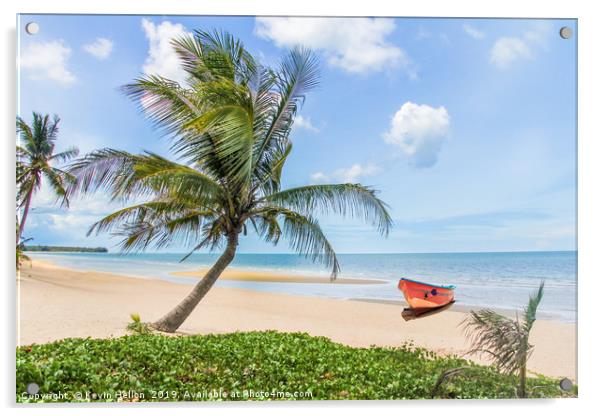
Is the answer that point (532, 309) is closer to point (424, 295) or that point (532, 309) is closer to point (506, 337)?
point (506, 337)

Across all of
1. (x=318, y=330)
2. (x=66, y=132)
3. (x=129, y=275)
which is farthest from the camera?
(x=129, y=275)

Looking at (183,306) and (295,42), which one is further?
(183,306)

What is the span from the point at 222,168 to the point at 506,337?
8.42 feet

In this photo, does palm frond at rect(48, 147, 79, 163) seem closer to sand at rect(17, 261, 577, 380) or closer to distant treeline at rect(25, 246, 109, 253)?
distant treeline at rect(25, 246, 109, 253)

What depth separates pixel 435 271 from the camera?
3521 millimetres

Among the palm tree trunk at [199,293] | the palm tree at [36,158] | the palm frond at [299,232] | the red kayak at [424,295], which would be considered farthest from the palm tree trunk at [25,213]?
the red kayak at [424,295]

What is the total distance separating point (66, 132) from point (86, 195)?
0.50m

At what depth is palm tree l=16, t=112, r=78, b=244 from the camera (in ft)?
10.1

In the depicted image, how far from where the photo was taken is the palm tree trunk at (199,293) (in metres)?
3.67

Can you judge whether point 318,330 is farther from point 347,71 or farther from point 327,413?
point 347,71

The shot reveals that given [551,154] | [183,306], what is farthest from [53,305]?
[551,154]

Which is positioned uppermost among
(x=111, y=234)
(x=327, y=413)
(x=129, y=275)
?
(x=111, y=234)

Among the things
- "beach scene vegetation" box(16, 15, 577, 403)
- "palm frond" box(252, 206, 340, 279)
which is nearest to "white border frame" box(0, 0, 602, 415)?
"beach scene vegetation" box(16, 15, 577, 403)
